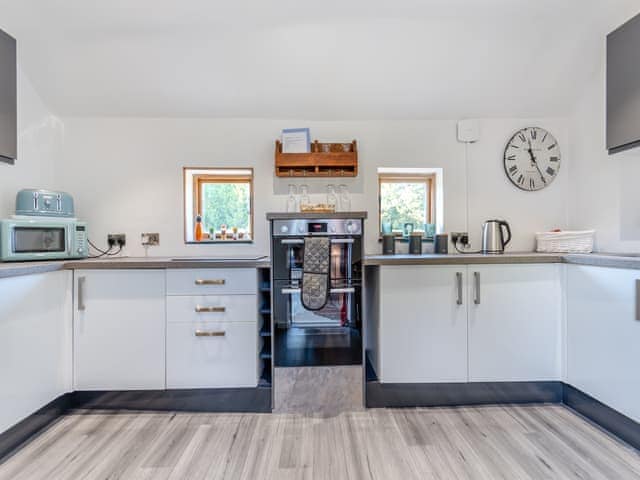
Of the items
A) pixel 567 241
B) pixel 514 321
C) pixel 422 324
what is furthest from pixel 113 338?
pixel 567 241

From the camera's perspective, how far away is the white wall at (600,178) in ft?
7.16

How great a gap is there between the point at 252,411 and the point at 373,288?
41.3 inches

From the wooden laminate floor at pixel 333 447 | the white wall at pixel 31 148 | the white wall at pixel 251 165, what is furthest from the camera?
the white wall at pixel 251 165

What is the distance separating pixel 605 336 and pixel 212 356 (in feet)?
7.15

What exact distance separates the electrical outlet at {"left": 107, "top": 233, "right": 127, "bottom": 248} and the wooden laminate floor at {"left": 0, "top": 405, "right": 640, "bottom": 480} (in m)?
1.14

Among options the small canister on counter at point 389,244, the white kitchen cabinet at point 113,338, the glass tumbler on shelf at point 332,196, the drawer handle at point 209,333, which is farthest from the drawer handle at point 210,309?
the small canister on counter at point 389,244

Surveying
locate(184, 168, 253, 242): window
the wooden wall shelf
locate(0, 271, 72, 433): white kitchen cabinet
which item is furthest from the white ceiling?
locate(0, 271, 72, 433): white kitchen cabinet

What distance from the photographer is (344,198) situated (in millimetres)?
2561

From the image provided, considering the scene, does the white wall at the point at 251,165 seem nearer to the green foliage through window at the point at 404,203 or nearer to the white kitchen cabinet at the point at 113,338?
the green foliage through window at the point at 404,203

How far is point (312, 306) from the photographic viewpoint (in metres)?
1.92

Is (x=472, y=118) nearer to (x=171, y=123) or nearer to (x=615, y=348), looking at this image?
(x=615, y=348)

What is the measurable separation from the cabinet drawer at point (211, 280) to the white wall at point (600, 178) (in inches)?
94.5

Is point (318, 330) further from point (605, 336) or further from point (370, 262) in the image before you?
point (605, 336)

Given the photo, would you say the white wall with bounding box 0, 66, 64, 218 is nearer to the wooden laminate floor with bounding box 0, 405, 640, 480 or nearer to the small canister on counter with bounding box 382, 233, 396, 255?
the wooden laminate floor with bounding box 0, 405, 640, 480
